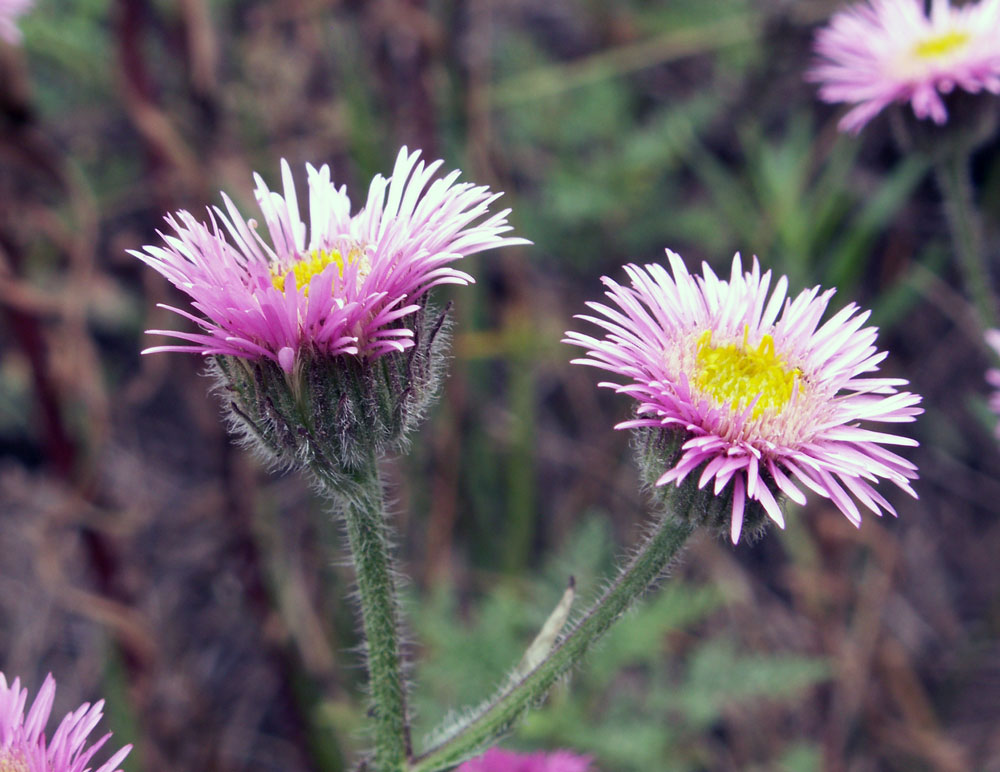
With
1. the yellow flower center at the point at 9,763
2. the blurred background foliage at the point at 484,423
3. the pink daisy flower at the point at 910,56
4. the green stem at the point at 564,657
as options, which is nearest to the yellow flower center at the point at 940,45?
the pink daisy flower at the point at 910,56

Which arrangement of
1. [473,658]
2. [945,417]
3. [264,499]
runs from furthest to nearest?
[945,417], [264,499], [473,658]

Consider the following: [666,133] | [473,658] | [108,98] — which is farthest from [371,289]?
[108,98]

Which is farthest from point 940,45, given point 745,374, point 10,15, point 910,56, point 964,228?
point 10,15

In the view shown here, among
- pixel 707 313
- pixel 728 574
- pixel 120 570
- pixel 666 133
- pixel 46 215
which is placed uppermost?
pixel 666 133

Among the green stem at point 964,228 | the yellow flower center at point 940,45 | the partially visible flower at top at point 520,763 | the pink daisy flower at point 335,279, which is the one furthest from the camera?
the yellow flower center at point 940,45

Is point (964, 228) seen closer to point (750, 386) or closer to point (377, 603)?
point (750, 386)

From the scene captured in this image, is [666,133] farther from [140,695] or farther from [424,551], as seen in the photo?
[140,695]

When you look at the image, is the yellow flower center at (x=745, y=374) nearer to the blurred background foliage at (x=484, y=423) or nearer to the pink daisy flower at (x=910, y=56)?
the pink daisy flower at (x=910, y=56)
